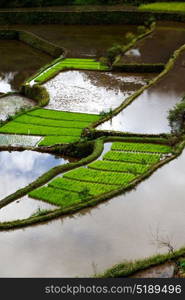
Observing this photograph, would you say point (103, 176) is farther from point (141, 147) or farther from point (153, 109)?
point (153, 109)

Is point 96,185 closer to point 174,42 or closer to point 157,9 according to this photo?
point 174,42

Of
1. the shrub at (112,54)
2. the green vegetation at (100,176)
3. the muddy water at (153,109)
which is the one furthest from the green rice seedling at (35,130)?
the shrub at (112,54)

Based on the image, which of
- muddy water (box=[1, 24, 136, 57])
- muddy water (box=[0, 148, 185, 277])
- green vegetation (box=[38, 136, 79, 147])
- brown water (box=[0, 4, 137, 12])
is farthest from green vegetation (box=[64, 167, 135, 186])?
brown water (box=[0, 4, 137, 12])

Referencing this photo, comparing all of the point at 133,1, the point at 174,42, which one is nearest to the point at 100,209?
the point at 174,42

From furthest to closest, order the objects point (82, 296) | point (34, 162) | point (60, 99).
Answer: point (60, 99) < point (34, 162) < point (82, 296)

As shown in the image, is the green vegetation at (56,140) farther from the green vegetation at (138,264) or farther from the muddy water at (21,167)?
the green vegetation at (138,264)
